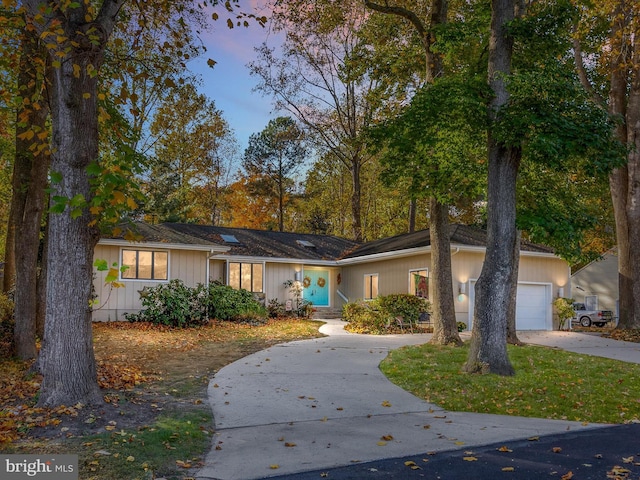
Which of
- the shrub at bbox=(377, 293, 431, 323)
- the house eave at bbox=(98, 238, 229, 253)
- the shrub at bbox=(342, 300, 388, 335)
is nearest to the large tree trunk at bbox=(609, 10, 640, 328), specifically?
the shrub at bbox=(377, 293, 431, 323)

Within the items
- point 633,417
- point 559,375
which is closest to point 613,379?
point 559,375

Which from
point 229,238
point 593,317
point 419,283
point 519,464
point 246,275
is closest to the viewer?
point 519,464

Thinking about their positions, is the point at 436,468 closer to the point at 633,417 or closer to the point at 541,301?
the point at 633,417

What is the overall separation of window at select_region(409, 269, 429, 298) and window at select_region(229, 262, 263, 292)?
6.54m

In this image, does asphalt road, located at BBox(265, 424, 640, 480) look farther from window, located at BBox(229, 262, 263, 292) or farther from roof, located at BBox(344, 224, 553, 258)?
window, located at BBox(229, 262, 263, 292)

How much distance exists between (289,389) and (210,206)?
30.1m

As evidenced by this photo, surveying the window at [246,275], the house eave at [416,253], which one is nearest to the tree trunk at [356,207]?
the house eave at [416,253]

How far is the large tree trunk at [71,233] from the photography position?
6.04 m

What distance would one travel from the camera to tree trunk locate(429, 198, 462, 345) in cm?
1324

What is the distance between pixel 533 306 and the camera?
19.4m

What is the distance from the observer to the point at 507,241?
29.7 feet

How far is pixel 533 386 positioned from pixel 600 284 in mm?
29155

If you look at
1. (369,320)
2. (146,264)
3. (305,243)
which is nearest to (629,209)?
(369,320)

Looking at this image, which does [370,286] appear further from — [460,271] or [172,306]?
[172,306]
